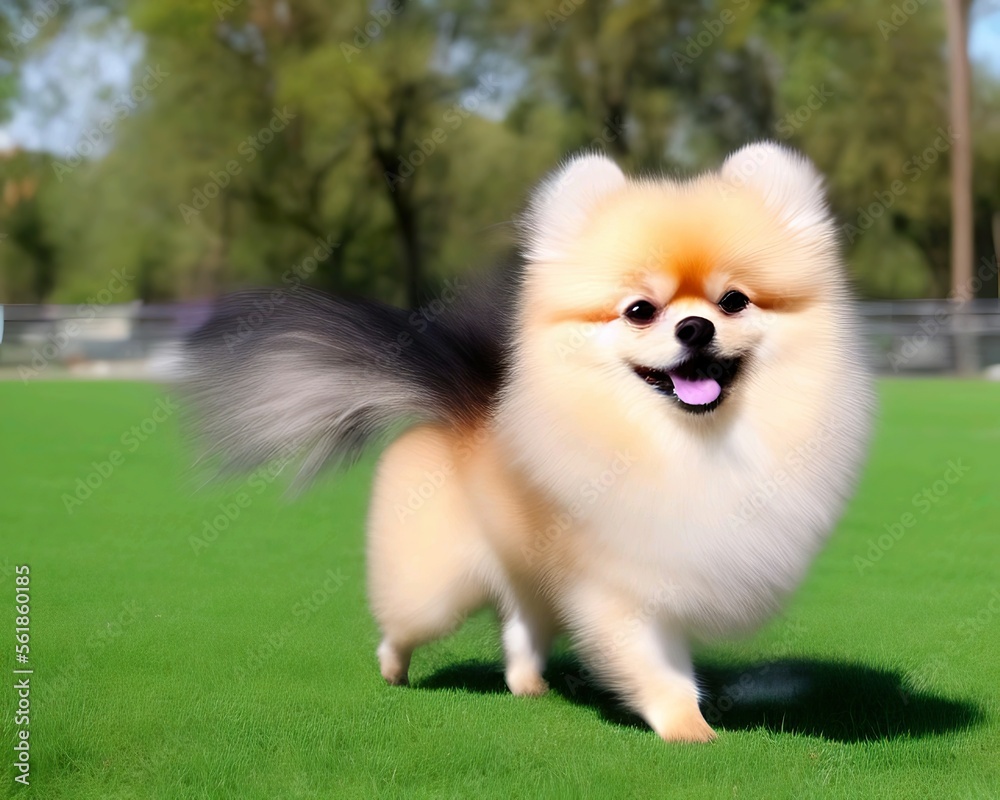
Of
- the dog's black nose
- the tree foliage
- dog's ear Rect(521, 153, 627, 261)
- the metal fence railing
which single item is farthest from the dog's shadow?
the tree foliage

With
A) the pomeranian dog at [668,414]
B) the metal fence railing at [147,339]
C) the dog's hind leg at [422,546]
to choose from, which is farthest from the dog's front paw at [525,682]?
the metal fence railing at [147,339]

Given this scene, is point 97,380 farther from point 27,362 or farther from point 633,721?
point 633,721

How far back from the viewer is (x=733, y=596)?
3297 mm

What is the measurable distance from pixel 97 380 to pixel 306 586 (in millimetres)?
15894

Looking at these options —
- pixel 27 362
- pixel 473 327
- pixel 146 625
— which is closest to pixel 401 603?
pixel 473 327

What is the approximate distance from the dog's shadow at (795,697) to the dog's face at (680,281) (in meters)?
1.16

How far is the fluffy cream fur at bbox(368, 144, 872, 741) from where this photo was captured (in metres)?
3.18

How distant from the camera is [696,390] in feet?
10.4

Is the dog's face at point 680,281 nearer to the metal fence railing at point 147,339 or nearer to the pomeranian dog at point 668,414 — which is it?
the pomeranian dog at point 668,414

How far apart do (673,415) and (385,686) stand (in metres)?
1.53

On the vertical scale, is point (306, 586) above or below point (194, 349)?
below

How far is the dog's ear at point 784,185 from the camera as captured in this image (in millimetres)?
3334

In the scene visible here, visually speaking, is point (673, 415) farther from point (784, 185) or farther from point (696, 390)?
point (784, 185)

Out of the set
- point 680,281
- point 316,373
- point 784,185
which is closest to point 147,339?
point 316,373
